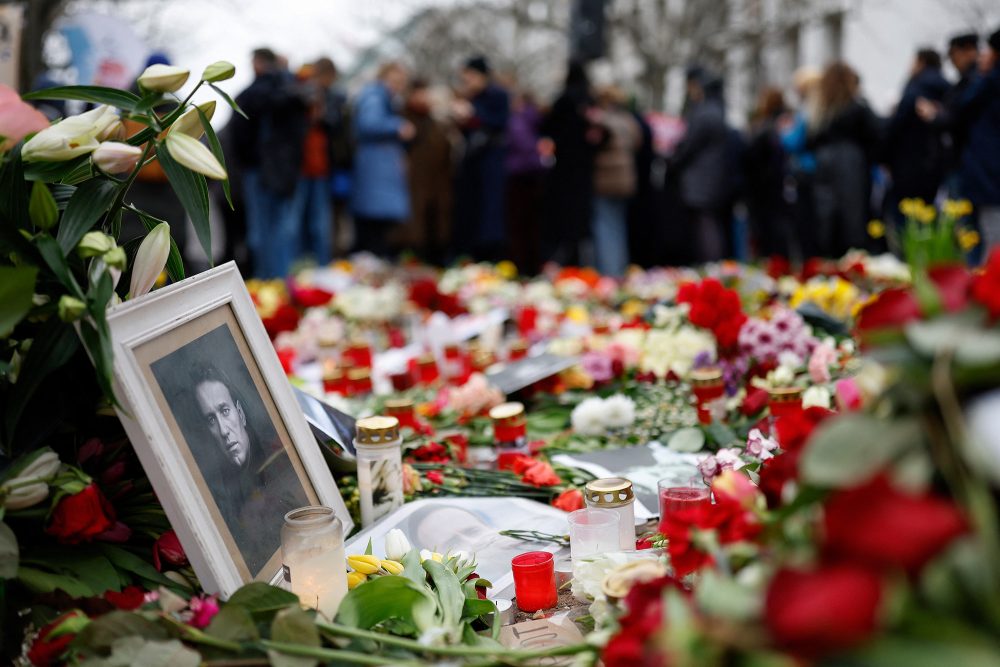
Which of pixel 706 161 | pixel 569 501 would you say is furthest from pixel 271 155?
pixel 569 501

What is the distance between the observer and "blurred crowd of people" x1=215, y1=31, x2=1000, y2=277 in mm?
6480

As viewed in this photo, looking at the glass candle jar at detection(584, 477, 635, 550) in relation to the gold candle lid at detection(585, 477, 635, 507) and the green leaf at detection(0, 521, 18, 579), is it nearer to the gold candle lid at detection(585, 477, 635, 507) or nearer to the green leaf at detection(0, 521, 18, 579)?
the gold candle lid at detection(585, 477, 635, 507)

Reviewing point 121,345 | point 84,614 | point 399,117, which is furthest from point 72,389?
point 399,117

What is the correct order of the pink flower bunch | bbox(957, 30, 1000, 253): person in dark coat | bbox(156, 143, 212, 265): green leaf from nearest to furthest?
bbox(156, 143, 212, 265): green leaf → the pink flower bunch → bbox(957, 30, 1000, 253): person in dark coat

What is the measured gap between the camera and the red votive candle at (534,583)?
A: 149 centimetres

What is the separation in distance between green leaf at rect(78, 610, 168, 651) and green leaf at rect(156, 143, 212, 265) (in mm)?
488

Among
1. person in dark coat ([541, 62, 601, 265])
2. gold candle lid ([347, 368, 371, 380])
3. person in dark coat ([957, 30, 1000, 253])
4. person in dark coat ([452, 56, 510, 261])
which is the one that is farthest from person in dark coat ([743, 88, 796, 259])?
gold candle lid ([347, 368, 371, 380])

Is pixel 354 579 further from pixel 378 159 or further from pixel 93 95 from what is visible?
pixel 378 159

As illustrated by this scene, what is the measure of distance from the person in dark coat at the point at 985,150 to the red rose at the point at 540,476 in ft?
12.9

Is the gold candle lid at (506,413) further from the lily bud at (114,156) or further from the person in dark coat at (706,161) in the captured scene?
the person in dark coat at (706,161)

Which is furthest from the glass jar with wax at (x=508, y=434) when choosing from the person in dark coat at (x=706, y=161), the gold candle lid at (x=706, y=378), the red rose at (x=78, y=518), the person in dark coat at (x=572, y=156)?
the person in dark coat at (x=706, y=161)

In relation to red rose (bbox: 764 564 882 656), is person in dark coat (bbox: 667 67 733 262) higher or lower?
lower

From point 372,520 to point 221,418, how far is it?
1.43 ft

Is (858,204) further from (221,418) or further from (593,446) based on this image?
(221,418)
